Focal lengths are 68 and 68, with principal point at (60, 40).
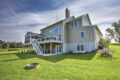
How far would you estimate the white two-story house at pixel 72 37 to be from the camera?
45.0ft

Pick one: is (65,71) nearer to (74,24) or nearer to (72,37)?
(72,37)

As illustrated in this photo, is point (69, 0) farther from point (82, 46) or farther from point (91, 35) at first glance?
point (82, 46)

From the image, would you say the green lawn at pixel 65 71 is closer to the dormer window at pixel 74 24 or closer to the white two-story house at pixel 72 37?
the white two-story house at pixel 72 37

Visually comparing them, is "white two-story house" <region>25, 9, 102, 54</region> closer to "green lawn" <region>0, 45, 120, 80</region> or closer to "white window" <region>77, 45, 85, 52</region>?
"white window" <region>77, 45, 85, 52</region>

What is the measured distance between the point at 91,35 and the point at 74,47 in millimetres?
4360

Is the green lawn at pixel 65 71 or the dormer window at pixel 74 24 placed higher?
the dormer window at pixel 74 24

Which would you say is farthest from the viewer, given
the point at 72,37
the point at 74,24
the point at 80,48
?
the point at 72,37

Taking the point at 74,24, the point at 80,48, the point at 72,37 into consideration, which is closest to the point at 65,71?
the point at 80,48

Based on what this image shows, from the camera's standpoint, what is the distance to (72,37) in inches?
623

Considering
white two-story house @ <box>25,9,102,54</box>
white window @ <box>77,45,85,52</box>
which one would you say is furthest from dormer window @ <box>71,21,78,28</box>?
white window @ <box>77,45,85,52</box>

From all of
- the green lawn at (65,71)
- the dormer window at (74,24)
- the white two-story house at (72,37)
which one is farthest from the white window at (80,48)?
the green lawn at (65,71)

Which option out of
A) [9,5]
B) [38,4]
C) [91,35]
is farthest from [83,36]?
[9,5]

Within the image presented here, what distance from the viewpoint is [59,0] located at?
10359 millimetres

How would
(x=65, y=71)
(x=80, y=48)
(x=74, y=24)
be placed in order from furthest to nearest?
(x=74, y=24), (x=80, y=48), (x=65, y=71)
